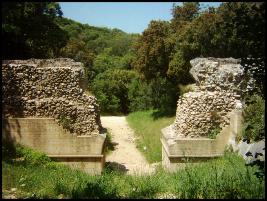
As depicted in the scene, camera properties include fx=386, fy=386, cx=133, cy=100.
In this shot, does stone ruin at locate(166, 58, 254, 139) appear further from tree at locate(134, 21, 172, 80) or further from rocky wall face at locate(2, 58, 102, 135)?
tree at locate(134, 21, 172, 80)

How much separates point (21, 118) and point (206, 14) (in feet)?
51.9

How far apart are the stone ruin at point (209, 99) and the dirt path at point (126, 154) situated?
2.03 metres

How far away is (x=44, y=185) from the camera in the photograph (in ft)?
28.5

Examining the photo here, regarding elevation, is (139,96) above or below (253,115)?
below

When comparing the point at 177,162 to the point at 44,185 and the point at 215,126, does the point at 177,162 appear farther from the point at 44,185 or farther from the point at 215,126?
the point at 44,185

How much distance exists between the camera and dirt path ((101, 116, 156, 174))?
14442 mm

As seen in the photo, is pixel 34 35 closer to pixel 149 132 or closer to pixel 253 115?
pixel 149 132

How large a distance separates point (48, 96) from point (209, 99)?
544cm

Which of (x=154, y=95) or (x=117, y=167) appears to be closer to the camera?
(x=117, y=167)

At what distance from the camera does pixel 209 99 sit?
42.9 feet

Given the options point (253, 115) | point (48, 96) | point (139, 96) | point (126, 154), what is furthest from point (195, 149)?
point (139, 96)

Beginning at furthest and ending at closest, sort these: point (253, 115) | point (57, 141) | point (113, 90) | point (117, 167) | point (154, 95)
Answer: point (113, 90) < point (154, 95) < point (117, 167) < point (57, 141) < point (253, 115)

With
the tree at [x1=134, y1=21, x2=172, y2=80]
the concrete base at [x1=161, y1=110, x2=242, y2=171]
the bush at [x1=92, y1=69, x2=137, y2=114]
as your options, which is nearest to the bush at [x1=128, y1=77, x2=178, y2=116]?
the bush at [x1=92, y1=69, x2=137, y2=114]

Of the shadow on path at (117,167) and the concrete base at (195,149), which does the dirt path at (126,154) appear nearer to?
the shadow on path at (117,167)
